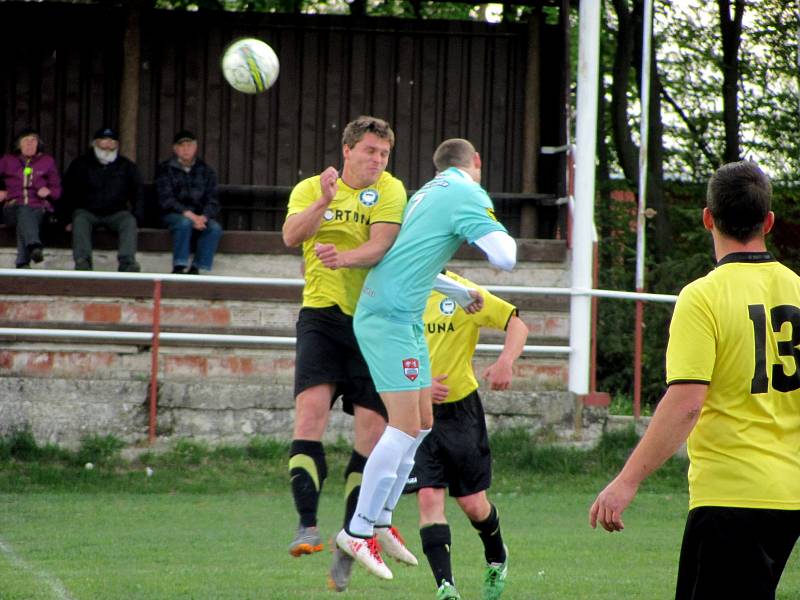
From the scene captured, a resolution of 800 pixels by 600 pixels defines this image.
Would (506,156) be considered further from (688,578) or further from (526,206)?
(688,578)

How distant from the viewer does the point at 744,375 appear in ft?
13.1

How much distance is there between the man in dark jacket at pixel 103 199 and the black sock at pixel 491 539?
276 inches

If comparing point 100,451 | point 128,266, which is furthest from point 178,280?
point 100,451

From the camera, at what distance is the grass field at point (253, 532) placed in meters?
7.32

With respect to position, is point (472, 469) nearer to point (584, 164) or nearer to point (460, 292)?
point (460, 292)

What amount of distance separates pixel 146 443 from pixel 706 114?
13.4 metres

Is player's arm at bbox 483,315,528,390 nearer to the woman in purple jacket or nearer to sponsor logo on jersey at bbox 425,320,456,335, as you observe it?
sponsor logo on jersey at bbox 425,320,456,335

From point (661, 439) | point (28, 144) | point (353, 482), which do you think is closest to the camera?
point (661, 439)

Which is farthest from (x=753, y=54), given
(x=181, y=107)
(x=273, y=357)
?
(x=273, y=357)

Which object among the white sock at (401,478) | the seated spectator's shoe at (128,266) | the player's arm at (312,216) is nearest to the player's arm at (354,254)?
the player's arm at (312,216)

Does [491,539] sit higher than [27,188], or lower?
lower

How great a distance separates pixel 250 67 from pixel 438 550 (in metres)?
5.16

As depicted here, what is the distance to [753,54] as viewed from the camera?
21453 millimetres

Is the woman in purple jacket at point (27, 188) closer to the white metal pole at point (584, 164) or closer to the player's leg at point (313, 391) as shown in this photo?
the white metal pole at point (584, 164)
